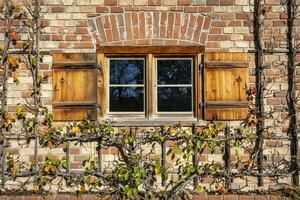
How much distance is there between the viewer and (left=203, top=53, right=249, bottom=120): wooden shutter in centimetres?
493

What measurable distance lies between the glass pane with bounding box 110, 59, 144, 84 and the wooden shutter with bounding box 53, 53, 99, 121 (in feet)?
0.91

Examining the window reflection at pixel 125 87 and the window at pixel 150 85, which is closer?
the window at pixel 150 85

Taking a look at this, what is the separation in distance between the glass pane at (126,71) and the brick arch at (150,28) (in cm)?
30

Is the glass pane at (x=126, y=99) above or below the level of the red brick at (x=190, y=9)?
below

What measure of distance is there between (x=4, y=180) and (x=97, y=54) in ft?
6.41

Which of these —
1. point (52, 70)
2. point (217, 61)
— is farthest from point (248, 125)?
point (52, 70)

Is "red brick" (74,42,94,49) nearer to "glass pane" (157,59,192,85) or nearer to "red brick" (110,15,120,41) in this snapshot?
"red brick" (110,15,120,41)

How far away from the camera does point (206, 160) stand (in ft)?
16.3

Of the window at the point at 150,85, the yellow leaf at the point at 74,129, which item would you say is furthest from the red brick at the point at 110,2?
the yellow leaf at the point at 74,129

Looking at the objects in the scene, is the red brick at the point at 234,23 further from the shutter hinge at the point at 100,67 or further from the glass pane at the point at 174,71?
the shutter hinge at the point at 100,67

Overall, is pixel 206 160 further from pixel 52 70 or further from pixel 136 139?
pixel 52 70

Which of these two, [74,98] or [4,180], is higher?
[74,98]

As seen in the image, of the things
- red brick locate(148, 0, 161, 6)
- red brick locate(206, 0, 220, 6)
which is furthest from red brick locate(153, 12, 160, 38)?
red brick locate(206, 0, 220, 6)

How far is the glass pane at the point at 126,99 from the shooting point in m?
5.10
